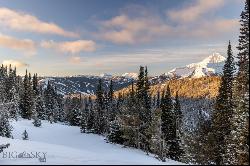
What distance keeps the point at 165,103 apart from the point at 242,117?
34475 millimetres

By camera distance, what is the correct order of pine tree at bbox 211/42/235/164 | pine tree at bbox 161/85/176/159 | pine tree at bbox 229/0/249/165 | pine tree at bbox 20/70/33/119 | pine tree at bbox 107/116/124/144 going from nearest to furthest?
pine tree at bbox 229/0/249/165
pine tree at bbox 211/42/235/164
pine tree at bbox 161/85/176/159
pine tree at bbox 107/116/124/144
pine tree at bbox 20/70/33/119

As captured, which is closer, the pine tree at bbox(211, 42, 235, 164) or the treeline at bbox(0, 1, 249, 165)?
the treeline at bbox(0, 1, 249, 165)

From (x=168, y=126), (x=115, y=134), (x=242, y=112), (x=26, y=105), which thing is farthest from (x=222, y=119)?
(x=26, y=105)

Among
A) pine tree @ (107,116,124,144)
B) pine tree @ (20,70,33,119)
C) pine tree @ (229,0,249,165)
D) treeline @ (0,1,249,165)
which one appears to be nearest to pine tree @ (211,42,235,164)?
treeline @ (0,1,249,165)

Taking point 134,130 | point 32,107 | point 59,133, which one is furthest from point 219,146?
point 32,107

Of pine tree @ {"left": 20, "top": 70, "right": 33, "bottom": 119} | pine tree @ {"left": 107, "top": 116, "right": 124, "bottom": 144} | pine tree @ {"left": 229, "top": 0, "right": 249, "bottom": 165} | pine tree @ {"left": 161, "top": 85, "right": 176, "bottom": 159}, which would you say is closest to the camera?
pine tree @ {"left": 229, "top": 0, "right": 249, "bottom": 165}

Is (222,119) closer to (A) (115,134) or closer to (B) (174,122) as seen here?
(B) (174,122)

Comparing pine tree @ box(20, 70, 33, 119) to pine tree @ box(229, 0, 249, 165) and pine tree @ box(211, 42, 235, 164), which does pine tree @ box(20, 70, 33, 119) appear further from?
pine tree @ box(229, 0, 249, 165)

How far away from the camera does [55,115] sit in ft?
422

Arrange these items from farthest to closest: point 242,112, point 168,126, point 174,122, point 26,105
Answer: point 26,105
point 174,122
point 168,126
point 242,112

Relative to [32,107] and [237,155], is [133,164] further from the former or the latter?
[32,107]

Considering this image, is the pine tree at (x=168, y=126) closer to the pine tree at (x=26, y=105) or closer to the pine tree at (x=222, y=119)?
the pine tree at (x=222, y=119)

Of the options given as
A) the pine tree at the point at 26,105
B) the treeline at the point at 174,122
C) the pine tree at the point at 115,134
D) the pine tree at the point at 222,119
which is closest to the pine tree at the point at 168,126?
the treeline at the point at 174,122

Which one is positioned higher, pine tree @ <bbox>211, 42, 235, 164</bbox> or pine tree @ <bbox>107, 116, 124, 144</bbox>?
pine tree @ <bbox>211, 42, 235, 164</bbox>
